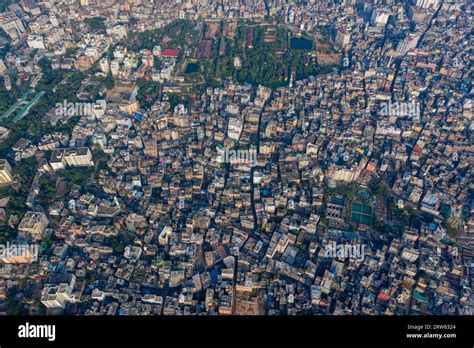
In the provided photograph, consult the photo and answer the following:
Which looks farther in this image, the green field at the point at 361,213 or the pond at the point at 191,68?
the pond at the point at 191,68

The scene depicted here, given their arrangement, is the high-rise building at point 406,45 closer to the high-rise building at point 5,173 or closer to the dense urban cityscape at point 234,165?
the dense urban cityscape at point 234,165

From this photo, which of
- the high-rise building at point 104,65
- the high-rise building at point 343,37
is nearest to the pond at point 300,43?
the high-rise building at point 343,37

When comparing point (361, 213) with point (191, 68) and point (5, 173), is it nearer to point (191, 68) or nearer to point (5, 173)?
point (191, 68)

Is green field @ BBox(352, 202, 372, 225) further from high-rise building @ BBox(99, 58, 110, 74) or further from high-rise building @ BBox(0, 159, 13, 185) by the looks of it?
high-rise building @ BBox(99, 58, 110, 74)

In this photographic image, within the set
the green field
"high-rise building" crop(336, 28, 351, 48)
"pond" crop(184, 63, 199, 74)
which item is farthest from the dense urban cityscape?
"high-rise building" crop(336, 28, 351, 48)

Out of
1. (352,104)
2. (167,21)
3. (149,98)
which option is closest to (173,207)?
(149,98)

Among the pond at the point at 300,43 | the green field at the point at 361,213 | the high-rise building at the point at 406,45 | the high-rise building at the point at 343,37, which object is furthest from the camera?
the pond at the point at 300,43

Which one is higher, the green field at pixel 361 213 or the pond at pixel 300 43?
the pond at pixel 300 43
